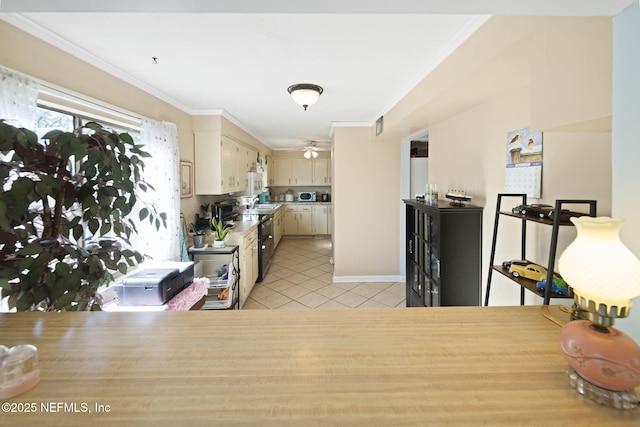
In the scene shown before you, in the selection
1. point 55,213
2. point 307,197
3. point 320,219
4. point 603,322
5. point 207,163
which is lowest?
point 320,219

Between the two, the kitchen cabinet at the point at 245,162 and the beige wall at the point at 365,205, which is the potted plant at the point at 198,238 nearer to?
the kitchen cabinet at the point at 245,162

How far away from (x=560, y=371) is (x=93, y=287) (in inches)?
69.4

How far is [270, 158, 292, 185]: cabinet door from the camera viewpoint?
7.47 meters

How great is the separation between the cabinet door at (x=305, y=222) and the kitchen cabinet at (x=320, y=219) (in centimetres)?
11

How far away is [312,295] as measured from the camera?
3787 mm

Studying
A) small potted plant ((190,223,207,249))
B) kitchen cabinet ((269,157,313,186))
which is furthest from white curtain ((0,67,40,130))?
kitchen cabinet ((269,157,313,186))

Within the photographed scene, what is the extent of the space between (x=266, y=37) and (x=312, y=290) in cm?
320

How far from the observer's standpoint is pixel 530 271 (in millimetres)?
1554

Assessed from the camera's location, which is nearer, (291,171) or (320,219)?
(320,219)

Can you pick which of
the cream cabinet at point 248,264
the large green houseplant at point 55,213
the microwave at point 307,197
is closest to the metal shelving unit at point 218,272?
the cream cabinet at point 248,264

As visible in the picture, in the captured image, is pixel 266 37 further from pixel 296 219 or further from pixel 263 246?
pixel 296 219

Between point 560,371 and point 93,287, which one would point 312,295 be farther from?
point 560,371

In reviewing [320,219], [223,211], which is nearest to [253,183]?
[223,211]

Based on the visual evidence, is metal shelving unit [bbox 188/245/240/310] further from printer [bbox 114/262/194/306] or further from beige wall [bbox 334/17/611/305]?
beige wall [bbox 334/17/611/305]
